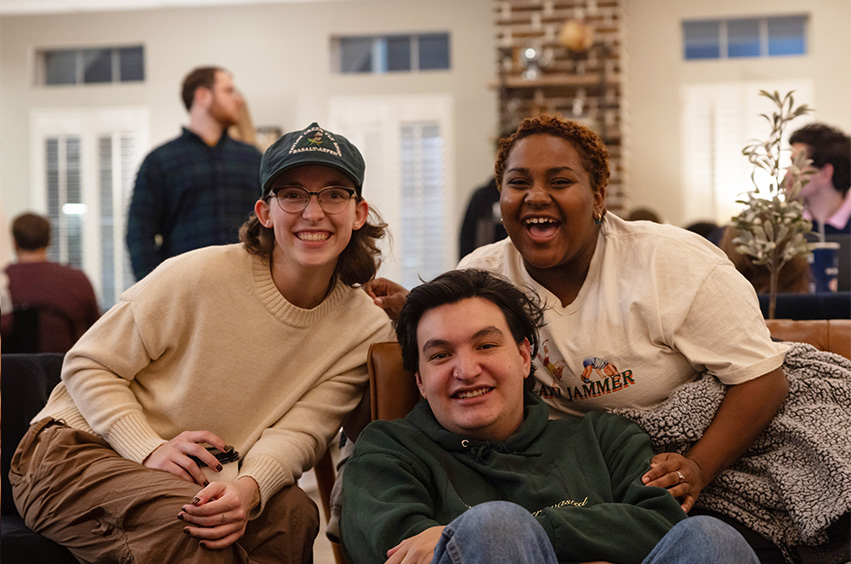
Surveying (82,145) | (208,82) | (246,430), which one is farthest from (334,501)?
(82,145)

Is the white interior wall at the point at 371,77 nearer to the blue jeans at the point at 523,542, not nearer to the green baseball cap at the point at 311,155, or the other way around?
the green baseball cap at the point at 311,155

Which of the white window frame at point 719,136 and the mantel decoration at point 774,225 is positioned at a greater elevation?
the white window frame at point 719,136

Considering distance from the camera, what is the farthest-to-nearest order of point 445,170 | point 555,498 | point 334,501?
point 445,170 < point 334,501 < point 555,498

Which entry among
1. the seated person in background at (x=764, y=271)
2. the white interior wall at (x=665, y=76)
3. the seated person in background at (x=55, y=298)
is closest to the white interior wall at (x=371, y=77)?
the white interior wall at (x=665, y=76)

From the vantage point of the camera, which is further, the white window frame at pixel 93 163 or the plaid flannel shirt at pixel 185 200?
the white window frame at pixel 93 163

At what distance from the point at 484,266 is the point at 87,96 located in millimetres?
6823

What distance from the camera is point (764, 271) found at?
8.69 feet

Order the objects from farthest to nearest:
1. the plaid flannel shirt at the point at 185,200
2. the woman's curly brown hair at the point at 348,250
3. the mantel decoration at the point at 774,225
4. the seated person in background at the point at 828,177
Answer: the seated person in background at the point at 828,177
the plaid flannel shirt at the point at 185,200
the mantel decoration at the point at 774,225
the woman's curly brown hair at the point at 348,250

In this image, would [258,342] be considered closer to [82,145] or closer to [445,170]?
[445,170]

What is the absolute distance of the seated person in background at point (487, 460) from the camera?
145 centimetres

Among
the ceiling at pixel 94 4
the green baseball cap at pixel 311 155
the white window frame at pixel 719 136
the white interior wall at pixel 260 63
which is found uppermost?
the ceiling at pixel 94 4

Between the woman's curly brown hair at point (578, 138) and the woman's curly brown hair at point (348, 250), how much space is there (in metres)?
0.41

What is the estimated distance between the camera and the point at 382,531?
4.81 ft

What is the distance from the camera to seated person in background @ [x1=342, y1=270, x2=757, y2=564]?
1.45m
